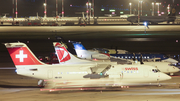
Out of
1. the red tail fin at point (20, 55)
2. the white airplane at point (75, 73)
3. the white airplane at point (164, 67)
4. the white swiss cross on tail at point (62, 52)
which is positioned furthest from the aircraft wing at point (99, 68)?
the white airplane at point (164, 67)

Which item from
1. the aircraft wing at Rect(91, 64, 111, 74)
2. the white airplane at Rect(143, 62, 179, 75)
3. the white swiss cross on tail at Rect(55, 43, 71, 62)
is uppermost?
the white swiss cross on tail at Rect(55, 43, 71, 62)

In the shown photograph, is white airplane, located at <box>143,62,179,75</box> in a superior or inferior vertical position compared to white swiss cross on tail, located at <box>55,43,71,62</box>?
inferior

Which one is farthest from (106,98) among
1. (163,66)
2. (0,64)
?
(0,64)

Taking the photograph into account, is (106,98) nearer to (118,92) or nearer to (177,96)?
(118,92)

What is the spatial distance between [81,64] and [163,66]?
35.8ft

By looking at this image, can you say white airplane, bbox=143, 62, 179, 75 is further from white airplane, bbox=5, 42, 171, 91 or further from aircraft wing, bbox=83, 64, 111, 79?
aircraft wing, bbox=83, 64, 111, 79

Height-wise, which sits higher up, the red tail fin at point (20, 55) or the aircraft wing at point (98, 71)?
the red tail fin at point (20, 55)

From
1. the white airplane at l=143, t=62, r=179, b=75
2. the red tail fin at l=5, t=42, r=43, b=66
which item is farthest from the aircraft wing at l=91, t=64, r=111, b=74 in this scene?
the white airplane at l=143, t=62, r=179, b=75

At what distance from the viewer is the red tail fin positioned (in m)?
24.4

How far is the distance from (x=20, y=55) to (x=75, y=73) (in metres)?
5.24

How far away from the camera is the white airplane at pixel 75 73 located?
24.8 m

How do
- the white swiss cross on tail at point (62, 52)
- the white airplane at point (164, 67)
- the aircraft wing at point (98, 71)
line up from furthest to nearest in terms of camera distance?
the white airplane at point (164, 67) < the white swiss cross on tail at point (62, 52) < the aircraft wing at point (98, 71)

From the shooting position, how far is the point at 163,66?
32062 millimetres

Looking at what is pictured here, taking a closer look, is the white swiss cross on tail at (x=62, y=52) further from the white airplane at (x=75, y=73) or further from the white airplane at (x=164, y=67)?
the white airplane at (x=164, y=67)
